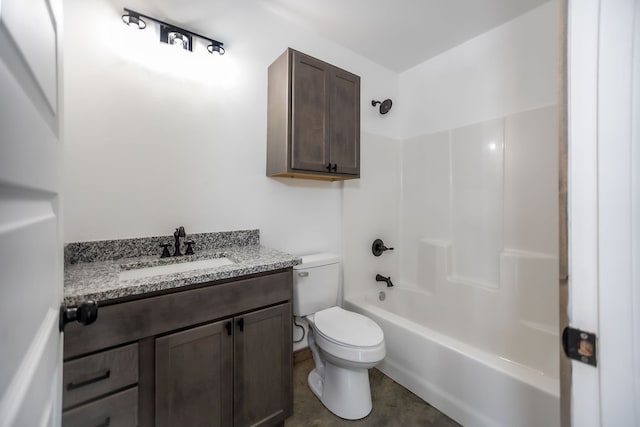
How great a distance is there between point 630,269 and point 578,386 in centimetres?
26

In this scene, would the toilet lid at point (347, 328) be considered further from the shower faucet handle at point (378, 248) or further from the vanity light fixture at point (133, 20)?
the vanity light fixture at point (133, 20)

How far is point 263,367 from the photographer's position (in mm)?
1238

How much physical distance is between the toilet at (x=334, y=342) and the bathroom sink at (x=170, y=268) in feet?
1.75

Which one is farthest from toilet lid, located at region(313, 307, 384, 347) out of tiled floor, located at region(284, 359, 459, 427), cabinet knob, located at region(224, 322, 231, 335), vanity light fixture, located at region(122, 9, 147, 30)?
vanity light fixture, located at region(122, 9, 147, 30)

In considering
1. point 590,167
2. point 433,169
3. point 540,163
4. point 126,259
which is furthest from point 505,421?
point 126,259

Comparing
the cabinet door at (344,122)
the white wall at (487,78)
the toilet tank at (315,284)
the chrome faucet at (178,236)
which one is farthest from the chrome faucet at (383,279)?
the chrome faucet at (178,236)

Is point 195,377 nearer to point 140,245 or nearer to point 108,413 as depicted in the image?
point 108,413

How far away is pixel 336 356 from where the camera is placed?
1.42 m

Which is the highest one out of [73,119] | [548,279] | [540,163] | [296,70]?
[296,70]

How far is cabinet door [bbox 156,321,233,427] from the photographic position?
0.99 meters

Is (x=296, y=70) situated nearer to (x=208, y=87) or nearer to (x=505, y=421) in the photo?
(x=208, y=87)

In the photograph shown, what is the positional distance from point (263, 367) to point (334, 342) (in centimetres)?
41

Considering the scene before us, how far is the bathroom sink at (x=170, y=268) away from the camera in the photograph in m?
1.15

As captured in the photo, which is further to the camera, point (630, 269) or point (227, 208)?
point (227, 208)
